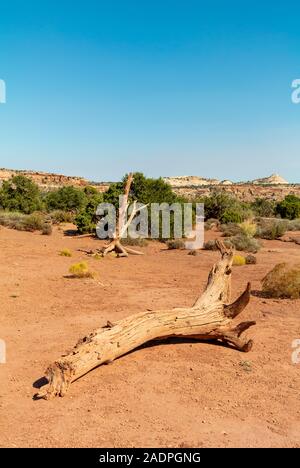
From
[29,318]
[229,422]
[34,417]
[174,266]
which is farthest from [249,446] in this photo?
[174,266]

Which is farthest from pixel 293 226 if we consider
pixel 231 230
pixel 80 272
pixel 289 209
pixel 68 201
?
pixel 80 272

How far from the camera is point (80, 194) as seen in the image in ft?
126

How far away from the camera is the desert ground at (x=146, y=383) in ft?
14.0

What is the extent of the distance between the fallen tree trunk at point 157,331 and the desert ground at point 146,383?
200 millimetres

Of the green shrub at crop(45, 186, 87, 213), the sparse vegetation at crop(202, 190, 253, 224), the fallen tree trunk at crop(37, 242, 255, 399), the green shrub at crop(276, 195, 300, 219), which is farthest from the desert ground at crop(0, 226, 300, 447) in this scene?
the green shrub at crop(276, 195, 300, 219)

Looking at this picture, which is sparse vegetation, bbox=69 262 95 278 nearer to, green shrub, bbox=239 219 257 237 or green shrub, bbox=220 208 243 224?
green shrub, bbox=239 219 257 237

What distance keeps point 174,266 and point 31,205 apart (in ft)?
70.1

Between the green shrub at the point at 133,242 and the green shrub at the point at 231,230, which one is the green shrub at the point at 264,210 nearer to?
the green shrub at the point at 231,230

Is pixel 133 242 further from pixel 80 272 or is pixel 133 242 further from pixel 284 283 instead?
pixel 284 283

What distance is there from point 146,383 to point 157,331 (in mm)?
1042

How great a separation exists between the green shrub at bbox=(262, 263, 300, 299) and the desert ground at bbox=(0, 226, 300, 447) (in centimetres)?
37

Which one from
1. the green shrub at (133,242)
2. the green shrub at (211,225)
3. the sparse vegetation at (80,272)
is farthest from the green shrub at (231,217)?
the sparse vegetation at (80,272)

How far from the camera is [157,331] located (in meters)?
6.40
